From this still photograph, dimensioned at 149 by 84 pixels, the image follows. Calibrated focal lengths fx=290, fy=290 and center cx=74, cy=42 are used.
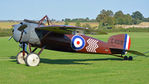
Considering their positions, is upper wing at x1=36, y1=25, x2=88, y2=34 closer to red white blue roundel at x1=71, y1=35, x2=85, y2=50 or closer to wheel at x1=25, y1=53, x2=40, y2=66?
red white blue roundel at x1=71, y1=35, x2=85, y2=50

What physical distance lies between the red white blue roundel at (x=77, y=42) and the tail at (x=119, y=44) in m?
2.05

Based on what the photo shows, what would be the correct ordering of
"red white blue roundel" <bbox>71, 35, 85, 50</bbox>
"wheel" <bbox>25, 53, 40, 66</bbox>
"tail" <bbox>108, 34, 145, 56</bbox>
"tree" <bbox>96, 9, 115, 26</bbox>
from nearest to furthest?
1. "wheel" <bbox>25, 53, 40, 66</bbox>
2. "red white blue roundel" <bbox>71, 35, 85, 50</bbox>
3. "tail" <bbox>108, 34, 145, 56</bbox>
4. "tree" <bbox>96, 9, 115, 26</bbox>

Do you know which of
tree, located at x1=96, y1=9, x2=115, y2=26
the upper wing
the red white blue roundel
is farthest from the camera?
tree, located at x1=96, y1=9, x2=115, y2=26

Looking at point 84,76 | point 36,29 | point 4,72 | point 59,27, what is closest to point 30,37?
point 36,29

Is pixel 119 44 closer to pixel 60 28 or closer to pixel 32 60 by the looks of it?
pixel 60 28

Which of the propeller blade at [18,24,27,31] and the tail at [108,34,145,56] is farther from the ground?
the propeller blade at [18,24,27,31]

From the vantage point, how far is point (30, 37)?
14.7 m

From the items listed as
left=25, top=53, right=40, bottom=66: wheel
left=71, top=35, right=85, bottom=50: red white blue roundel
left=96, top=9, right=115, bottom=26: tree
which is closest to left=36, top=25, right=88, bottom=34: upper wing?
left=71, top=35, right=85, bottom=50: red white blue roundel

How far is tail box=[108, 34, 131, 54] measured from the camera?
17.0 metres

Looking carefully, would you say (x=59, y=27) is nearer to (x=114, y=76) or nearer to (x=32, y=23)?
(x=32, y=23)

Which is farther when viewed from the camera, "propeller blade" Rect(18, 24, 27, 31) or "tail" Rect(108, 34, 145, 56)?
"tail" Rect(108, 34, 145, 56)

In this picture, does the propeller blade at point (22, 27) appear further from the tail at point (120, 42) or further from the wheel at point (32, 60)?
the tail at point (120, 42)

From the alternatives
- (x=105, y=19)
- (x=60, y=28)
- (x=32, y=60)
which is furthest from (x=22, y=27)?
(x=105, y=19)

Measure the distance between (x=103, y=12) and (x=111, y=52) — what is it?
5502 inches
